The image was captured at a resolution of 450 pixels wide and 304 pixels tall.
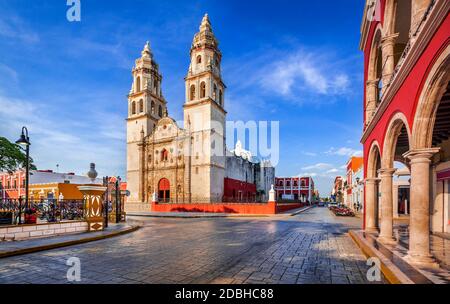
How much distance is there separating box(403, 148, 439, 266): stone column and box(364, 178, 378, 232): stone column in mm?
5248

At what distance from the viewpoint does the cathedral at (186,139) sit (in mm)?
31875

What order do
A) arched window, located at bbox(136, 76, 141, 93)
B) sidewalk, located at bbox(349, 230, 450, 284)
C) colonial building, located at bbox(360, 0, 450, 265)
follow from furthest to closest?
arched window, located at bbox(136, 76, 141, 93) < colonial building, located at bbox(360, 0, 450, 265) < sidewalk, located at bbox(349, 230, 450, 284)

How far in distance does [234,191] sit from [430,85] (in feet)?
114

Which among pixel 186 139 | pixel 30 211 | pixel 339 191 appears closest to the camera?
pixel 30 211

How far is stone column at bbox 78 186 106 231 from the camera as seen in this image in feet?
35.6

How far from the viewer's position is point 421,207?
17.4ft

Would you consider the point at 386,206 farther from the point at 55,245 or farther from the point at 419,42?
the point at 55,245

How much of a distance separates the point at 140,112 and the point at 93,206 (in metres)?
29.6

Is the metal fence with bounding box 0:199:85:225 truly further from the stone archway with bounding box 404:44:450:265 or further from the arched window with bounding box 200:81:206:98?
the arched window with bounding box 200:81:206:98

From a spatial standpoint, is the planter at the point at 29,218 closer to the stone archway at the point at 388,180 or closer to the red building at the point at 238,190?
the stone archway at the point at 388,180

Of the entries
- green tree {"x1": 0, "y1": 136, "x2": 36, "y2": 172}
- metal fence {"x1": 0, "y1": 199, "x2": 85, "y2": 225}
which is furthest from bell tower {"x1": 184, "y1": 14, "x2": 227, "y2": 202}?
metal fence {"x1": 0, "y1": 199, "x2": 85, "y2": 225}

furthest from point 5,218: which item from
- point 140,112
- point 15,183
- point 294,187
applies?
point 294,187
